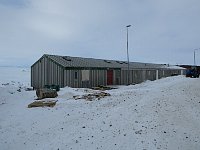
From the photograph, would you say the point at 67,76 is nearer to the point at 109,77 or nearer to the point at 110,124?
the point at 109,77

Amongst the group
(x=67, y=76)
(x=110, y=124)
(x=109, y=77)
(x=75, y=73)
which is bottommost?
(x=110, y=124)

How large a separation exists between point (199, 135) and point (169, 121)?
1.67 m

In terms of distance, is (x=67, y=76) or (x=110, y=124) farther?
(x=67, y=76)

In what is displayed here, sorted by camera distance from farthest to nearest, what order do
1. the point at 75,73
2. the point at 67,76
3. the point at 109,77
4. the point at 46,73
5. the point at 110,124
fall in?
the point at 109,77, the point at 46,73, the point at 75,73, the point at 67,76, the point at 110,124

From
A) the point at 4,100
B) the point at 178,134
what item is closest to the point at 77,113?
the point at 178,134

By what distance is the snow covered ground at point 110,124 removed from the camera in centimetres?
1119

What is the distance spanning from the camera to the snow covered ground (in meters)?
11.2

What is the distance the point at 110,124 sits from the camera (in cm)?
1302

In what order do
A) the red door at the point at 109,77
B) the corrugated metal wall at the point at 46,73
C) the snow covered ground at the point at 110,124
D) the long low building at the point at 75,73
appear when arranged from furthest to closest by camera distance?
the red door at the point at 109,77, the corrugated metal wall at the point at 46,73, the long low building at the point at 75,73, the snow covered ground at the point at 110,124

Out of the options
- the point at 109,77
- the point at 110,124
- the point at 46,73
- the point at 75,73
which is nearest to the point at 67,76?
the point at 75,73

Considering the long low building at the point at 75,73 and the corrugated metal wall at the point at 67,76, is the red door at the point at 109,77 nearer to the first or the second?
the long low building at the point at 75,73

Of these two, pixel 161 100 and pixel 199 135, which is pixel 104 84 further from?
pixel 199 135

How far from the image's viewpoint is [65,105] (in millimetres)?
18438

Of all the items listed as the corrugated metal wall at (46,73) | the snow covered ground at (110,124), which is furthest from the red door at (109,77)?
the snow covered ground at (110,124)
